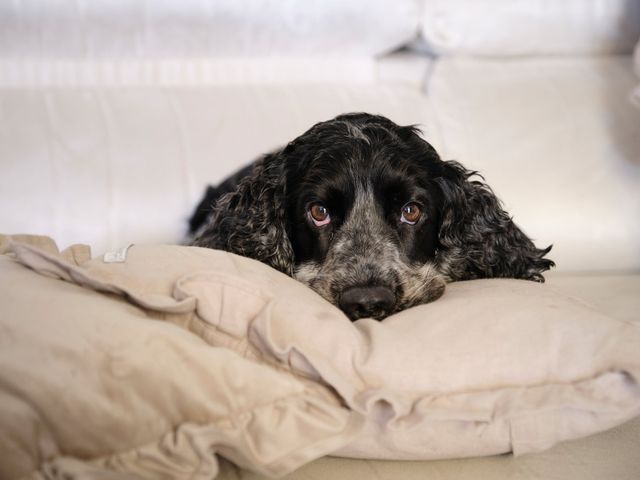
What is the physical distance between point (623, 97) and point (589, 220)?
753mm

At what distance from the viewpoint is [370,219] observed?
7.56 feet

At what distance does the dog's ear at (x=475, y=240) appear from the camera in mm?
2488

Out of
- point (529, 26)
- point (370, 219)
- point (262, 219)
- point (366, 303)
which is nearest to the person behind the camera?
point (366, 303)

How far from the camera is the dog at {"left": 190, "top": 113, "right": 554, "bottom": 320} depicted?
2.25 metres

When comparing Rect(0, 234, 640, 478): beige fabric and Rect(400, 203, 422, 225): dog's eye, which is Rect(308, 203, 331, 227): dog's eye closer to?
Rect(400, 203, 422, 225): dog's eye

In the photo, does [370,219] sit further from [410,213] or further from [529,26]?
[529,26]

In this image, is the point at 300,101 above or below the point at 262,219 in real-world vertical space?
above

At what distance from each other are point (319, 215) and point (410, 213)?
0.30 m

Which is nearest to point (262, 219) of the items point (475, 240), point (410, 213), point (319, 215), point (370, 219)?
point (319, 215)

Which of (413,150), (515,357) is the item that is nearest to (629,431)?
(515,357)

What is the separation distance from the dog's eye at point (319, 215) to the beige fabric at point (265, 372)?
0.62 metres

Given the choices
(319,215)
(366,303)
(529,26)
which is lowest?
(366,303)

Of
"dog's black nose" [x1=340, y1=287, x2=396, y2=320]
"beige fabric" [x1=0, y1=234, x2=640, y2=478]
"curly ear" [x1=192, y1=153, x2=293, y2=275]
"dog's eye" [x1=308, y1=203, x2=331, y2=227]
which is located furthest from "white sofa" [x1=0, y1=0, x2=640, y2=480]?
"beige fabric" [x1=0, y1=234, x2=640, y2=478]

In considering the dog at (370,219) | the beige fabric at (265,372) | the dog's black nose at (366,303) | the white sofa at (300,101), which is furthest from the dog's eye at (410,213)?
the white sofa at (300,101)
